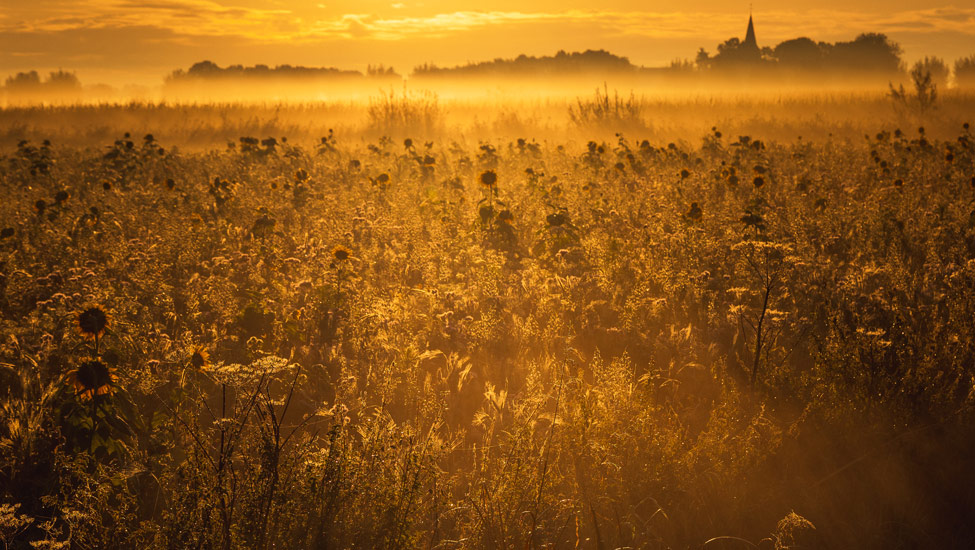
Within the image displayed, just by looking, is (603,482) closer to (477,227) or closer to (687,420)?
(687,420)

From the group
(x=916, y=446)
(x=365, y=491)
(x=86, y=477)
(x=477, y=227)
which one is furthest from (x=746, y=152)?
(x=86, y=477)

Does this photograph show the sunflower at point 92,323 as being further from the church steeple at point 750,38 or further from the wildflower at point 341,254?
the church steeple at point 750,38

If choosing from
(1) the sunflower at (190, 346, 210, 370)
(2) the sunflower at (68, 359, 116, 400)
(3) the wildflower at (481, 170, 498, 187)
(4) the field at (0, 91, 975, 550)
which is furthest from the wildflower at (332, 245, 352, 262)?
(3) the wildflower at (481, 170, 498, 187)

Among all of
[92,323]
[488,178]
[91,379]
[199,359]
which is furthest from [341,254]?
[488,178]

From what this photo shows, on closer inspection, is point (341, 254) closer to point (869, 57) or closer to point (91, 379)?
point (91, 379)

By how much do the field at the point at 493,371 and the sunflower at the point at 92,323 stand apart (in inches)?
Result: 0.5

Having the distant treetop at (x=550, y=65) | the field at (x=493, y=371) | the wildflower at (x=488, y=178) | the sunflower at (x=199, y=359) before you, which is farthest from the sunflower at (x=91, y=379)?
the distant treetop at (x=550, y=65)

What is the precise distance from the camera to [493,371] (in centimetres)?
363

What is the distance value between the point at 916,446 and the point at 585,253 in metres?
2.92

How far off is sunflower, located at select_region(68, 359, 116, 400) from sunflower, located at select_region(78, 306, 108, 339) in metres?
0.41

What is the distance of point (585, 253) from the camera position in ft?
17.3

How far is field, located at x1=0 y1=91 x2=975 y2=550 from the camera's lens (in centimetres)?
229

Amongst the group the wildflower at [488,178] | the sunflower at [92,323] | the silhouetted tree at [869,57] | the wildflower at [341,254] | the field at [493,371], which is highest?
the silhouetted tree at [869,57]

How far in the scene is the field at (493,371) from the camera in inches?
90.2
